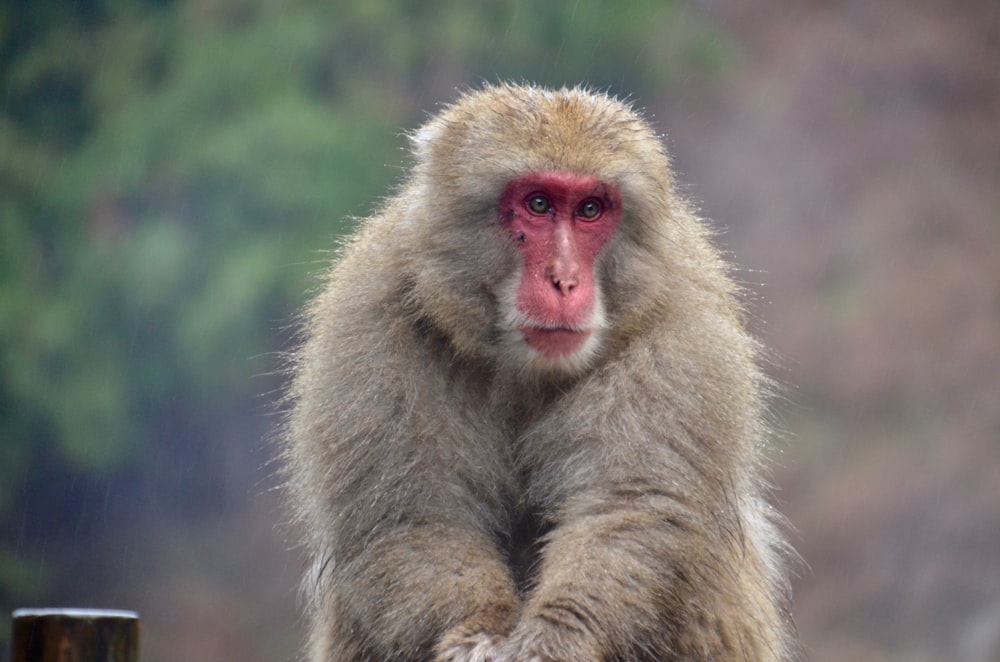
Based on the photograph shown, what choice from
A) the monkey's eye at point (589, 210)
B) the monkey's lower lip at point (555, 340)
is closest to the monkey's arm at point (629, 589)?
the monkey's lower lip at point (555, 340)

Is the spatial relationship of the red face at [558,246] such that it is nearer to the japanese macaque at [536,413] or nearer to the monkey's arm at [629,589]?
the japanese macaque at [536,413]

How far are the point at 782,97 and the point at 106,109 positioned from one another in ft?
17.4

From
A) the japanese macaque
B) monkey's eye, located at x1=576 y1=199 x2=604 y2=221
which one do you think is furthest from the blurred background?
monkey's eye, located at x1=576 y1=199 x2=604 y2=221

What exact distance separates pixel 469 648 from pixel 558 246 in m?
1.21

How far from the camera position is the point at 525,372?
3807 mm

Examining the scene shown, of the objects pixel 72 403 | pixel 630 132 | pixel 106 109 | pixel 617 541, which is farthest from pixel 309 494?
pixel 106 109

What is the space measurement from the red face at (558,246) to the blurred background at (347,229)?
453 centimetres

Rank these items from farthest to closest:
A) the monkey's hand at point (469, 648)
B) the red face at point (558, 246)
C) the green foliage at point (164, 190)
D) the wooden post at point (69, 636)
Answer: the green foliage at point (164, 190), the red face at point (558, 246), the monkey's hand at point (469, 648), the wooden post at point (69, 636)

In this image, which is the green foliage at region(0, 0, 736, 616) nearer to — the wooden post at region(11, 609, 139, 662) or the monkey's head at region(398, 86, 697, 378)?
the monkey's head at region(398, 86, 697, 378)

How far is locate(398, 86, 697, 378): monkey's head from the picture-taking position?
370cm

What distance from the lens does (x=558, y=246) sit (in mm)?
3701

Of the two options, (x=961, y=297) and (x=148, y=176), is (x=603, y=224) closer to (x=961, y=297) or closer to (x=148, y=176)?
(x=148, y=176)

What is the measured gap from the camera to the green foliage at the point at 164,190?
847 centimetres

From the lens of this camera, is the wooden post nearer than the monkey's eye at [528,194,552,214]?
Yes
